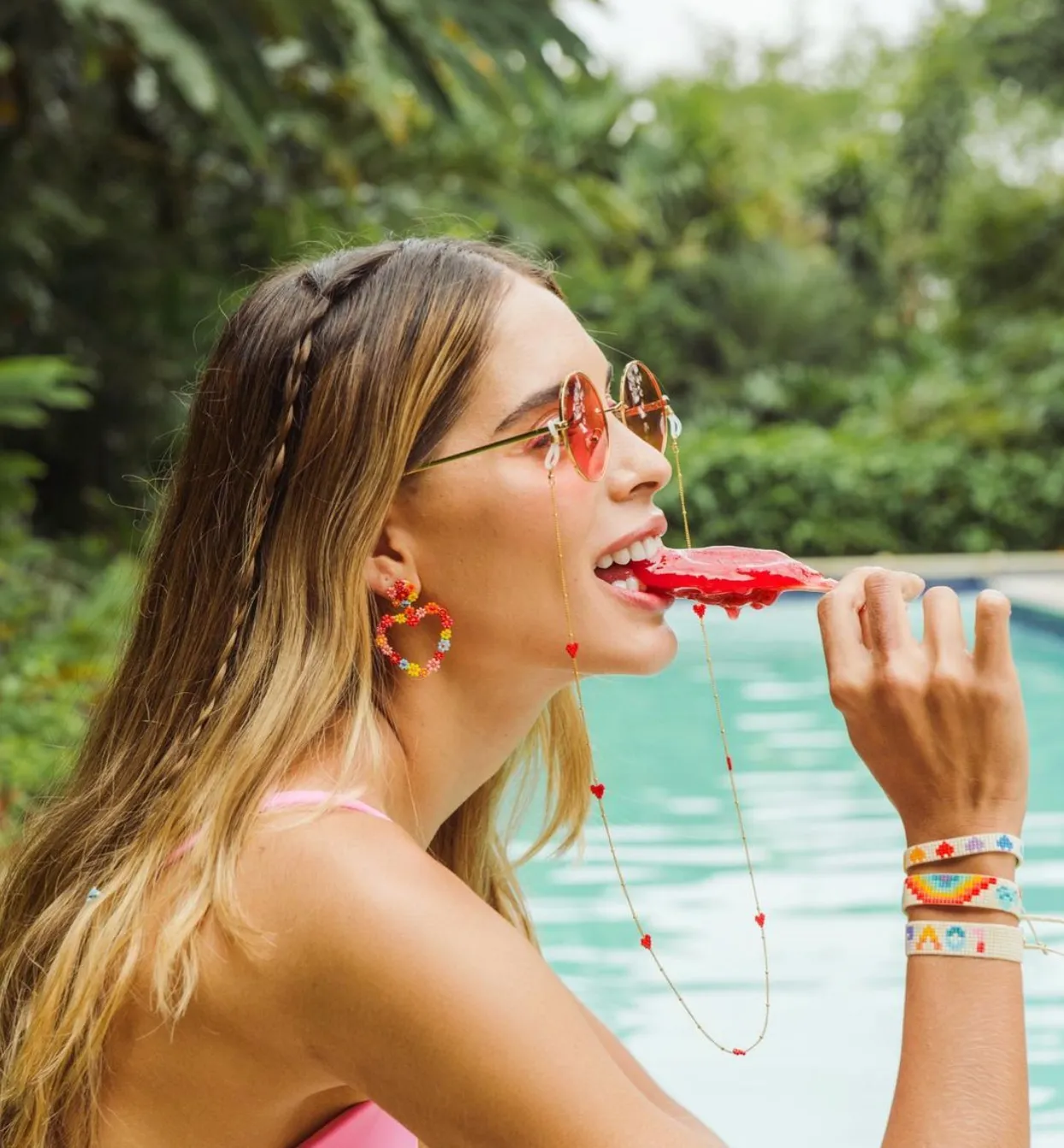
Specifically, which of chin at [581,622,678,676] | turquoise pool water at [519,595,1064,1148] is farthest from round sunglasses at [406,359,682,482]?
turquoise pool water at [519,595,1064,1148]

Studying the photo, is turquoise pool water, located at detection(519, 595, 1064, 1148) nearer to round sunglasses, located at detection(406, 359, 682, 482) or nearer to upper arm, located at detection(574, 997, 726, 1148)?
upper arm, located at detection(574, 997, 726, 1148)

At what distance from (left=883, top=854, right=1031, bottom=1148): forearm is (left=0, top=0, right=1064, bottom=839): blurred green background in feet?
3.75

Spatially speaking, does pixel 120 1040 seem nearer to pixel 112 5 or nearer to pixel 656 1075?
pixel 656 1075

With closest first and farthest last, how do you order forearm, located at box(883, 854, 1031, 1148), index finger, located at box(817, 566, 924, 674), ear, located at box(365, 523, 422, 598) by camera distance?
forearm, located at box(883, 854, 1031, 1148) < index finger, located at box(817, 566, 924, 674) < ear, located at box(365, 523, 422, 598)

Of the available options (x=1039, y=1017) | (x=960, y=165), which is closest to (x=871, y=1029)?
(x=1039, y=1017)

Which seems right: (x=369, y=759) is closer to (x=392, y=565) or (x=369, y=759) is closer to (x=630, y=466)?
(x=392, y=565)

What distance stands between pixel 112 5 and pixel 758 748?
5.38 m

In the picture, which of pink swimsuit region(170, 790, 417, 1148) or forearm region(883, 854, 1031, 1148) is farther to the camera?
pink swimsuit region(170, 790, 417, 1148)

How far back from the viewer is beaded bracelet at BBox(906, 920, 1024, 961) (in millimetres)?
1440

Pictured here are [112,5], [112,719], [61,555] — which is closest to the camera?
Answer: [112,719]

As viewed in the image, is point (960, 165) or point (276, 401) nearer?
point (276, 401)

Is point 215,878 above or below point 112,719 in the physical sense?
below

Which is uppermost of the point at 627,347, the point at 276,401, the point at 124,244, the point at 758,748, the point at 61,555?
the point at 627,347

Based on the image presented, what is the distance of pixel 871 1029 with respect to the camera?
4465mm
